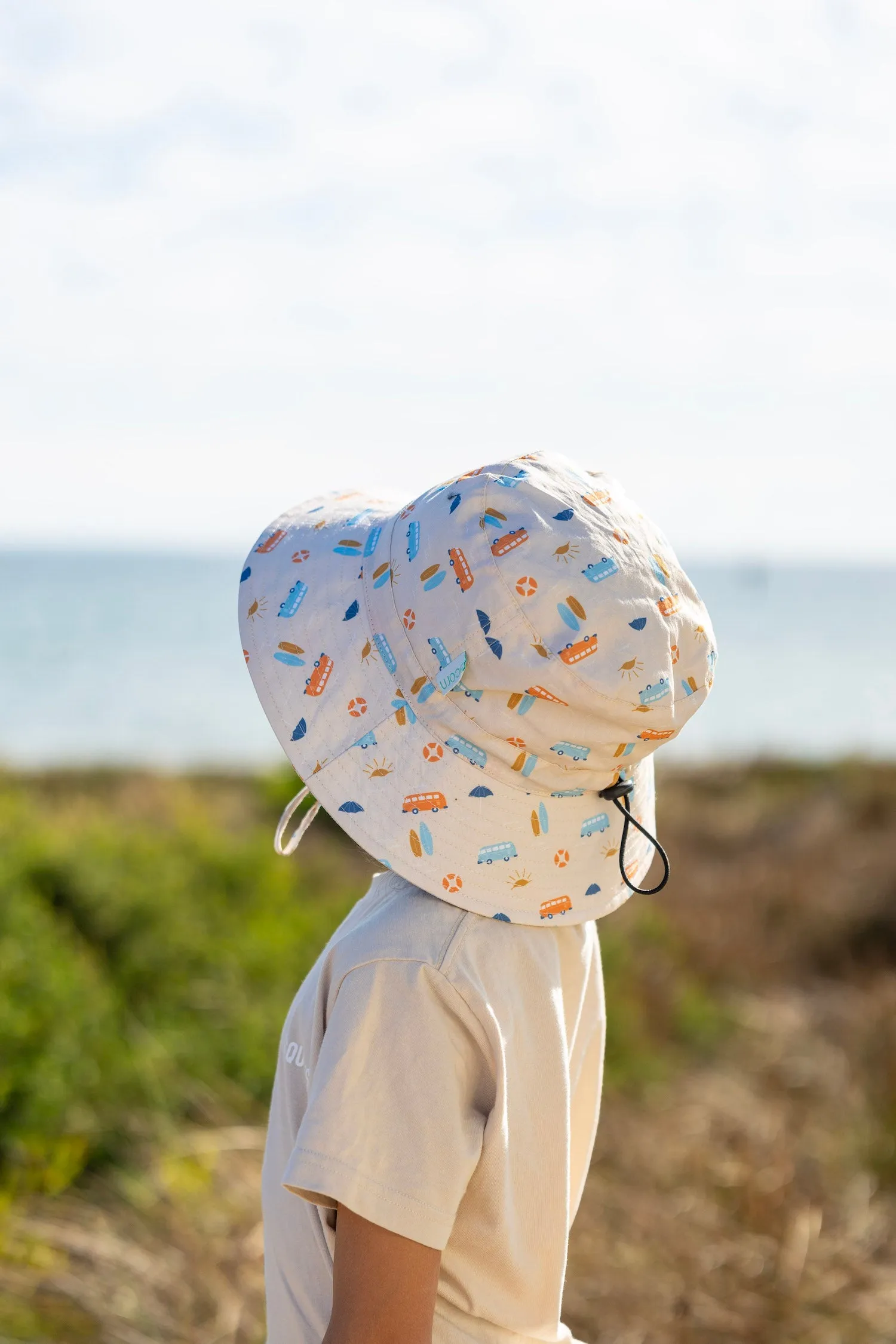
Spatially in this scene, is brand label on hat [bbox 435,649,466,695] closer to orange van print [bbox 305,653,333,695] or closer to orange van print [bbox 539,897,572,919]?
orange van print [bbox 305,653,333,695]

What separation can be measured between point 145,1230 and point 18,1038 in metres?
0.64

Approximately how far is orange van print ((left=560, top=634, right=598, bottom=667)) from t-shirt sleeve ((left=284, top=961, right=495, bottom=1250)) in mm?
306

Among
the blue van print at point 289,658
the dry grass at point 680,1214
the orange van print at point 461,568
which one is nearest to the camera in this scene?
the orange van print at point 461,568

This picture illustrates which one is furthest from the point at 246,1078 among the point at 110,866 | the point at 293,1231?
the point at 293,1231

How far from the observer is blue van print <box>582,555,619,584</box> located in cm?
104

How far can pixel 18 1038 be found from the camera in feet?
9.99

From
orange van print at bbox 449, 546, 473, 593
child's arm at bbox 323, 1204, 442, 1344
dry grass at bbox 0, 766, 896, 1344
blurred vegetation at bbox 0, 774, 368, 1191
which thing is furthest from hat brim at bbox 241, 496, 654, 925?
blurred vegetation at bbox 0, 774, 368, 1191

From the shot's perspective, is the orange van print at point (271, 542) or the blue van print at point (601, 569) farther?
the orange van print at point (271, 542)

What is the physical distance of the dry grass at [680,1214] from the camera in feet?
8.37

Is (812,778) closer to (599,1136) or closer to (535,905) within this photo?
(599,1136)

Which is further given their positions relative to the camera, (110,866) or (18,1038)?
(110,866)

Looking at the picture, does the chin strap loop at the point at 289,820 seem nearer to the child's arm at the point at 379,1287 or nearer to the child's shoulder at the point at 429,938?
the child's shoulder at the point at 429,938

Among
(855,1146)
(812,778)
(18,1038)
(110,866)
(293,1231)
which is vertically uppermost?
(293,1231)

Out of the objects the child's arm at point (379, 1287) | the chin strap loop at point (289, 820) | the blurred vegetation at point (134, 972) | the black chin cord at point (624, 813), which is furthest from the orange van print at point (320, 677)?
the blurred vegetation at point (134, 972)
